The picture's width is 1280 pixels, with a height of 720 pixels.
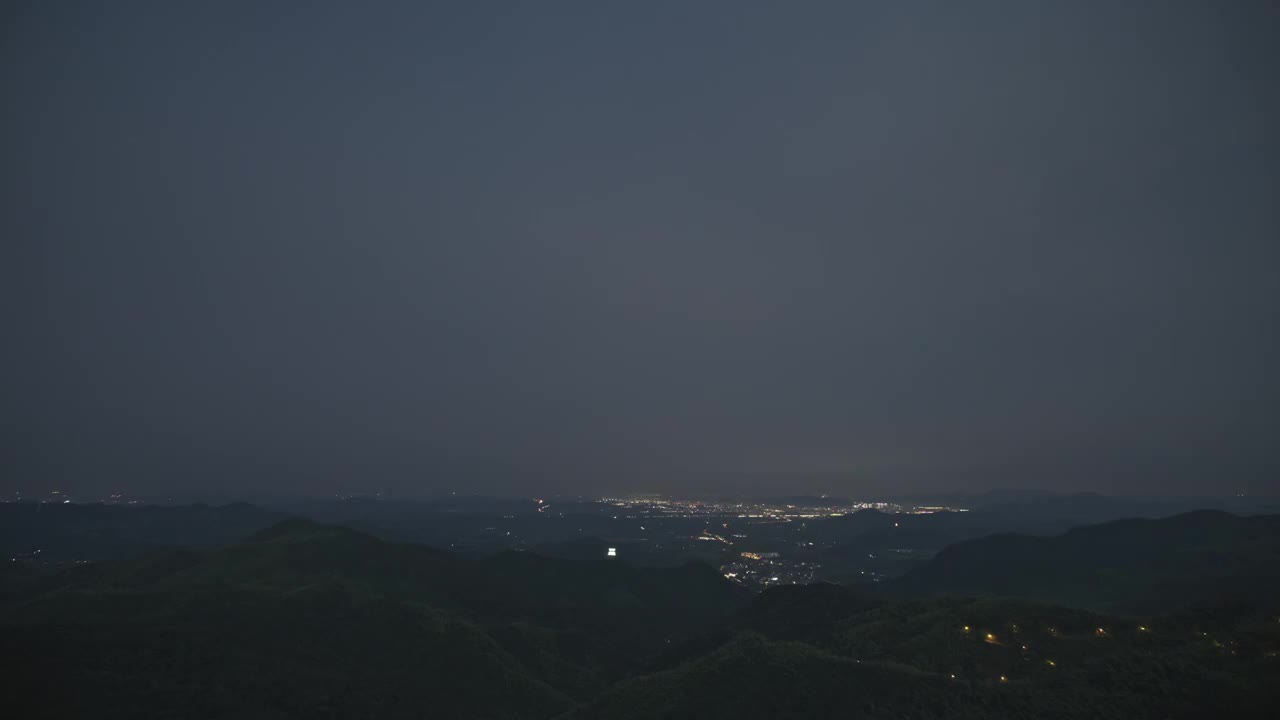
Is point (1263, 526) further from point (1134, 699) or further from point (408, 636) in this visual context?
point (408, 636)

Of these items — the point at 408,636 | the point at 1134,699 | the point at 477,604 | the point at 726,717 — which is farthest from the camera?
the point at 477,604

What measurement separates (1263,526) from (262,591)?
182 m

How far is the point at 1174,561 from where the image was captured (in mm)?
133375

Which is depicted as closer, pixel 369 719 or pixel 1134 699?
pixel 1134 699

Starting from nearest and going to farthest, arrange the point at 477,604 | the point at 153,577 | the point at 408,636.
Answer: the point at 408,636, the point at 153,577, the point at 477,604

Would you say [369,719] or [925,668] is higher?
[925,668]

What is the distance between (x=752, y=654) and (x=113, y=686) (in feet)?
188

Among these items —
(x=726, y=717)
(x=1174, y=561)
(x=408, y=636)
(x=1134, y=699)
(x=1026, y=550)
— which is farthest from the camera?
(x=1026, y=550)

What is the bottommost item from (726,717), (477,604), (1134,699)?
(477,604)

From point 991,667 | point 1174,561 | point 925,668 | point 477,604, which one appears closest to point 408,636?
point 477,604

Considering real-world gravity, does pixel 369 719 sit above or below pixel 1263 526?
below

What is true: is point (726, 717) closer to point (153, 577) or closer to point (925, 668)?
point (925, 668)

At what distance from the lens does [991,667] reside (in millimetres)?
61469

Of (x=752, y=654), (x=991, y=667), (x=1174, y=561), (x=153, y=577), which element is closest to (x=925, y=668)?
(x=991, y=667)
